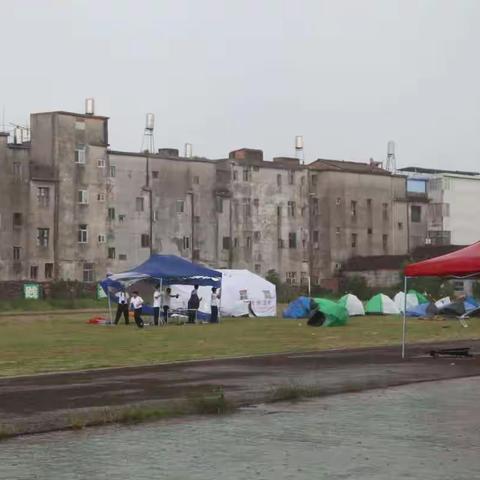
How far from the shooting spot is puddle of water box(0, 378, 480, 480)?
31.3 feet

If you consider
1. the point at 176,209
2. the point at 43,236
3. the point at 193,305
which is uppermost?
the point at 176,209

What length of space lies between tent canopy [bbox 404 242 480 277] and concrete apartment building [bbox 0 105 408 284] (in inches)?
2756

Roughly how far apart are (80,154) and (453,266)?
7379 cm

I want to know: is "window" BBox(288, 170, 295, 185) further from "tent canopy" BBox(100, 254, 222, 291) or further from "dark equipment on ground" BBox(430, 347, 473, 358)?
"dark equipment on ground" BBox(430, 347, 473, 358)

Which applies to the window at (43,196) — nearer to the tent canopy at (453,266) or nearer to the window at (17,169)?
the window at (17,169)

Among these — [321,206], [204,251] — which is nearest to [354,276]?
[321,206]

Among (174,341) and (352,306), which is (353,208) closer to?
(352,306)

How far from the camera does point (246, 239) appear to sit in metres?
108

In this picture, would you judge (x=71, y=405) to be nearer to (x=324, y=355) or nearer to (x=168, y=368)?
(x=168, y=368)

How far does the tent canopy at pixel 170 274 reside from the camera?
46.3 m

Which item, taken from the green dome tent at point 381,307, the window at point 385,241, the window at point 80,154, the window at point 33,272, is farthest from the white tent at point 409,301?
the window at point 385,241

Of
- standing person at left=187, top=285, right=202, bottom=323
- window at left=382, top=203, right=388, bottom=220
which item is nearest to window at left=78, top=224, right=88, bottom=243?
window at left=382, top=203, right=388, bottom=220

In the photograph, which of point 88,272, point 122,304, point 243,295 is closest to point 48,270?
point 88,272

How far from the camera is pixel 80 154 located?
94.6 metres
